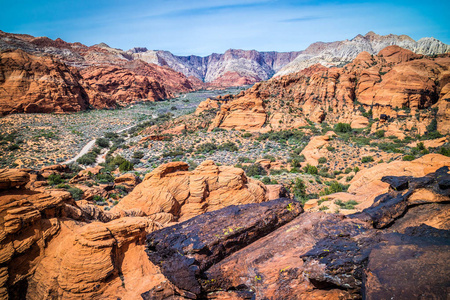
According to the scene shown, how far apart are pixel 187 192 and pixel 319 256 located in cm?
900

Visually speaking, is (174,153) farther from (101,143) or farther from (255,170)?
(101,143)

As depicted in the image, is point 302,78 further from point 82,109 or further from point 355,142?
point 82,109

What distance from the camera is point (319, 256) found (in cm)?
533

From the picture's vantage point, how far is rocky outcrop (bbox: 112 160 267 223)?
12266mm

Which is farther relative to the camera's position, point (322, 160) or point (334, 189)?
point (322, 160)

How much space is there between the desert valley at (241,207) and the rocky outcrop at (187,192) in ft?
0.23

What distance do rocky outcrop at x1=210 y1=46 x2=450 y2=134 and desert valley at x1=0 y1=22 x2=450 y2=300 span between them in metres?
0.38

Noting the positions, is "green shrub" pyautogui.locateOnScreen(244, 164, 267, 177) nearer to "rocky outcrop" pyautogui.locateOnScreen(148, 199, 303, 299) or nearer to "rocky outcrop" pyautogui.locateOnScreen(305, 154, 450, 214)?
"rocky outcrop" pyautogui.locateOnScreen(305, 154, 450, 214)

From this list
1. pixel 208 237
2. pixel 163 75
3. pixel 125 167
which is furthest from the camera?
pixel 163 75

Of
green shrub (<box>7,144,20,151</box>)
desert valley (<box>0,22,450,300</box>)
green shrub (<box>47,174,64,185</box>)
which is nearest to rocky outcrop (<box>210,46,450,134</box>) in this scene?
desert valley (<box>0,22,450,300</box>)

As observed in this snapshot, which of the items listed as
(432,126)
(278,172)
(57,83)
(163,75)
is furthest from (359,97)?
(163,75)

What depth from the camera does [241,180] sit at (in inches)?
540

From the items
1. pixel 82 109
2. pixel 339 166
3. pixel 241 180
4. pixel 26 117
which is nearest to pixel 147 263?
pixel 241 180

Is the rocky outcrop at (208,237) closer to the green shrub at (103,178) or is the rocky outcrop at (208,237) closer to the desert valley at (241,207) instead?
the desert valley at (241,207)
